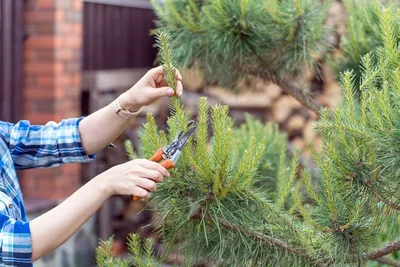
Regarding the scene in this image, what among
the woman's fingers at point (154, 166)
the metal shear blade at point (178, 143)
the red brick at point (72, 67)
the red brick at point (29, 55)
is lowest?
the red brick at point (72, 67)

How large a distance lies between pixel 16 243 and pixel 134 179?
10.0 inches

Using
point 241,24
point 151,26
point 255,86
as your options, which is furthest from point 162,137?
point 151,26

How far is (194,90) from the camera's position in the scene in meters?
6.09

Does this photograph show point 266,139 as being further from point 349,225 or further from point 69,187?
point 69,187

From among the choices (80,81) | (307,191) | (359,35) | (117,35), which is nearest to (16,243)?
(307,191)

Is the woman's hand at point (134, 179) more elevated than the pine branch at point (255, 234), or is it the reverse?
the woman's hand at point (134, 179)

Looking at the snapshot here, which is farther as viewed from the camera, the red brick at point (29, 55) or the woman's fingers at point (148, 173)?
the red brick at point (29, 55)

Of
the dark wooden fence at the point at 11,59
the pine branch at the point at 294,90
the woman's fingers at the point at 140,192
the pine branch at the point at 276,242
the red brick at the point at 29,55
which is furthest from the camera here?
the red brick at the point at 29,55

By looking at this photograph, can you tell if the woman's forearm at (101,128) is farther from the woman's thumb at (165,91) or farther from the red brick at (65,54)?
the red brick at (65,54)

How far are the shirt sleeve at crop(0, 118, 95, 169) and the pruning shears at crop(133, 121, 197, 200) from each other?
473 mm

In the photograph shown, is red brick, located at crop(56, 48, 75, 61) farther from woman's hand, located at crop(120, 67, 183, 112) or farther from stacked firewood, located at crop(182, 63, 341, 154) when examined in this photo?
woman's hand, located at crop(120, 67, 183, 112)

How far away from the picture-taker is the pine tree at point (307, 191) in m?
1.42

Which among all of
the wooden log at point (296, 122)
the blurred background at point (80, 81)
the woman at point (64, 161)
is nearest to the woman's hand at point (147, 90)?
the woman at point (64, 161)

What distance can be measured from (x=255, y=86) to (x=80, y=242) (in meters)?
2.63
